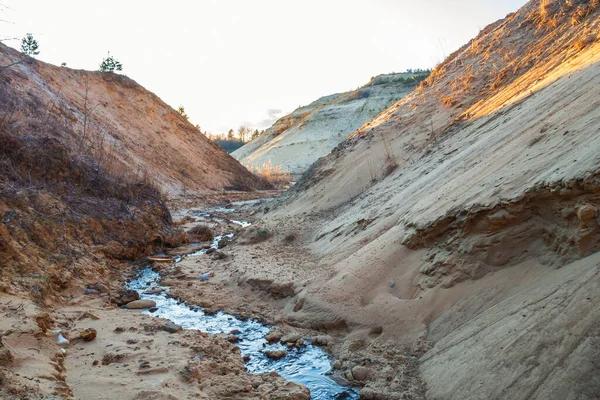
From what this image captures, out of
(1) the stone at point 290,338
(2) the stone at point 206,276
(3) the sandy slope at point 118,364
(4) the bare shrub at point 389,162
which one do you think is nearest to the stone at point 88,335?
(3) the sandy slope at point 118,364

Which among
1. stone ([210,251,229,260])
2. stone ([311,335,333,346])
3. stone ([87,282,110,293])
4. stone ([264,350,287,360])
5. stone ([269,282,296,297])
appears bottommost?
stone ([311,335,333,346])

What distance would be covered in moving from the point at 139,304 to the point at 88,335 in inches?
47.0

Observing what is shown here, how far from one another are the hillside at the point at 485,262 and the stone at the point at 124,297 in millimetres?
1456

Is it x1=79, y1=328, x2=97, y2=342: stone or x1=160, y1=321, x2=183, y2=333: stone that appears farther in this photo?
x1=160, y1=321, x2=183, y2=333: stone

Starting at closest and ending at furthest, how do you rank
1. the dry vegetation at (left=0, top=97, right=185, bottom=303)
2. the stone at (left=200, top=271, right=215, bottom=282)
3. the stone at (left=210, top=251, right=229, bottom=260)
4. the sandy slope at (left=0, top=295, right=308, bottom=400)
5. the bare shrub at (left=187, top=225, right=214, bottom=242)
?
1. the sandy slope at (left=0, top=295, right=308, bottom=400)
2. the dry vegetation at (left=0, top=97, right=185, bottom=303)
3. the stone at (left=200, top=271, right=215, bottom=282)
4. the stone at (left=210, top=251, right=229, bottom=260)
5. the bare shrub at (left=187, top=225, right=214, bottom=242)

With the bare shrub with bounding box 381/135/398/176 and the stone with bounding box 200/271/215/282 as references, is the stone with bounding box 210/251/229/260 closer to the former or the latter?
the stone with bounding box 200/271/215/282

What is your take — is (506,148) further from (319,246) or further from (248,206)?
(248,206)

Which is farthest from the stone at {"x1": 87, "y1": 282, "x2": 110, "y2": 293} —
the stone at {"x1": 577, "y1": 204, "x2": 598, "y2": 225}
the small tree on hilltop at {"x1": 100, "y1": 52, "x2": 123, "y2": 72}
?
the small tree on hilltop at {"x1": 100, "y1": 52, "x2": 123, "y2": 72}

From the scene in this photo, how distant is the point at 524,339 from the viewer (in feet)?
8.24

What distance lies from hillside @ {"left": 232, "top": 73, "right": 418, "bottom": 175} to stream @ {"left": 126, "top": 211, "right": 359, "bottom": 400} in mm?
28792

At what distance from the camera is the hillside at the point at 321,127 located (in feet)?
121

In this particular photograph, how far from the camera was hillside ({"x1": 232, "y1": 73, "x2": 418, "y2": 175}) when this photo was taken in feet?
121

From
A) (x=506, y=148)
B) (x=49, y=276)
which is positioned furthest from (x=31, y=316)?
(x=506, y=148)

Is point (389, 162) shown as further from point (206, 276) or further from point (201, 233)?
point (206, 276)
